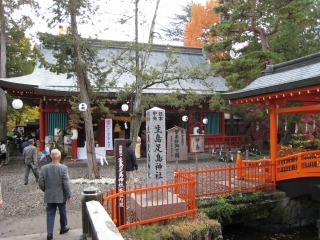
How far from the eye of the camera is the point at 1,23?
18484 mm

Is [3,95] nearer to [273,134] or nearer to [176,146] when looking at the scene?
[176,146]

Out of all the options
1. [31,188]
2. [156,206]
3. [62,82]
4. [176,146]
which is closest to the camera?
[156,206]

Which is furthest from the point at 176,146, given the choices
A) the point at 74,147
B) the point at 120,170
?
the point at 74,147

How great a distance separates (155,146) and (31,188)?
5.55 meters

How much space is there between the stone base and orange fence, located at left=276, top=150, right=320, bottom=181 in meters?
4.26

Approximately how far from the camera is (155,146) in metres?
6.63

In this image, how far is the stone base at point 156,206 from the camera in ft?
19.5

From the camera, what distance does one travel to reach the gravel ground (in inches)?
287

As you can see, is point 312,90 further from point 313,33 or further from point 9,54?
point 9,54

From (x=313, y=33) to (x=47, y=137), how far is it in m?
17.4

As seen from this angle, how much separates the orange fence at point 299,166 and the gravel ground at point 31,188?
158 inches

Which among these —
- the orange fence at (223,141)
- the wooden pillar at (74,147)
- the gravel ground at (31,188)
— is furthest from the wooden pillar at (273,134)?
the wooden pillar at (74,147)

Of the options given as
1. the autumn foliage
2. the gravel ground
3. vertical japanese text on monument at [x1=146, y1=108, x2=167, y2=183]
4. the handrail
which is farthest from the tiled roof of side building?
the autumn foliage

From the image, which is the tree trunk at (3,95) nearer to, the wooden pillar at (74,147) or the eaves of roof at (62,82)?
the eaves of roof at (62,82)
